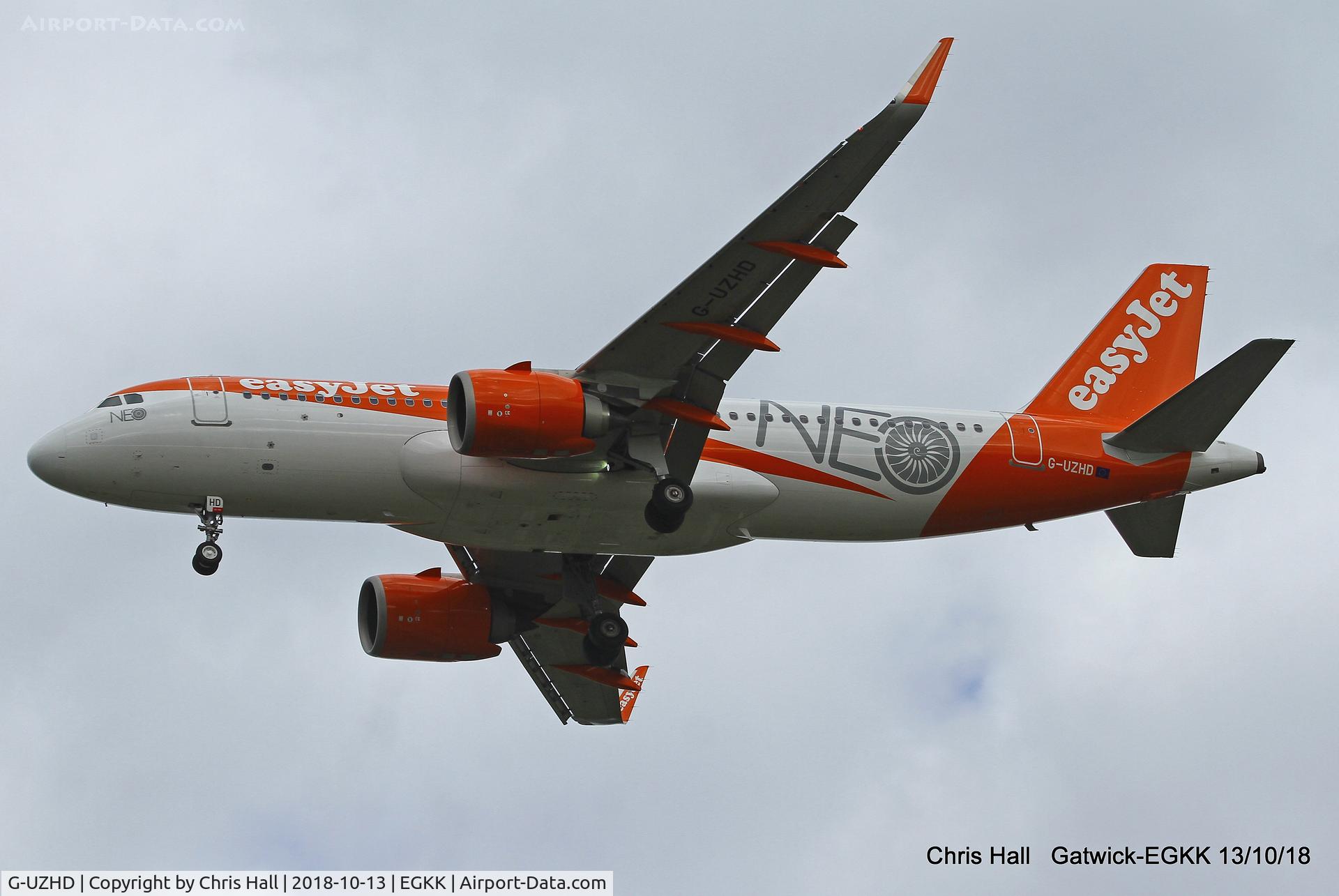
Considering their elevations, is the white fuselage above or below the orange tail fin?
below

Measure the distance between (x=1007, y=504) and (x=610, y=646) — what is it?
9.87 m

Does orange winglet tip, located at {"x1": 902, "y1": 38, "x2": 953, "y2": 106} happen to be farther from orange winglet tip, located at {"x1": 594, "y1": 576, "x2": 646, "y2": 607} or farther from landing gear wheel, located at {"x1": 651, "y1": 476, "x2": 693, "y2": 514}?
orange winglet tip, located at {"x1": 594, "y1": 576, "x2": 646, "y2": 607}

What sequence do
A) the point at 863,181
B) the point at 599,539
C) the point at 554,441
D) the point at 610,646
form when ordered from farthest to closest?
the point at 610,646
the point at 599,539
the point at 554,441
the point at 863,181

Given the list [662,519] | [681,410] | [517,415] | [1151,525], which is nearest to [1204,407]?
[1151,525]

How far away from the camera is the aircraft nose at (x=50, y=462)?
37219mm

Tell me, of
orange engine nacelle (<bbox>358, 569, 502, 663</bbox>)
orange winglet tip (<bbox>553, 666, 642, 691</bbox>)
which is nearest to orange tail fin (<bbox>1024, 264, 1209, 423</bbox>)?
orange winglet tip (<bbox>553, 666, 642, 691</bbox>)

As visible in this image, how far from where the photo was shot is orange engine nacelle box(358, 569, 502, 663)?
44.5m

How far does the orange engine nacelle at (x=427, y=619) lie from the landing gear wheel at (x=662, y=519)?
8.05m

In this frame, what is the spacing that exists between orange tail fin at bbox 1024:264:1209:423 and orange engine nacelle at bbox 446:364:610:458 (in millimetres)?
12959

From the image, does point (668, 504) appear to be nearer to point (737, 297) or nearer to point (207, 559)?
point (737, 297)

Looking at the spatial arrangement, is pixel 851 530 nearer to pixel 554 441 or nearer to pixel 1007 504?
pixel 1007 504

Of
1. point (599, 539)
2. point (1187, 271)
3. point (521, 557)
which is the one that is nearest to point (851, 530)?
point (599, 539)

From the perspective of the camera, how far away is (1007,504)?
4191cm

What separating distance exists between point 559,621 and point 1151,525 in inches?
590
